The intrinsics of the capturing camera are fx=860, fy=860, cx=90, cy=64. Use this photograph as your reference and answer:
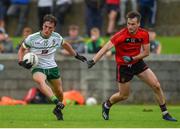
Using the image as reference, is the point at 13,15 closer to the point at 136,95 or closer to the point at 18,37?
the point at 18,37

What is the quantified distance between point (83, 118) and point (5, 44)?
8.25m

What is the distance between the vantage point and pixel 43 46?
17641 millimetres

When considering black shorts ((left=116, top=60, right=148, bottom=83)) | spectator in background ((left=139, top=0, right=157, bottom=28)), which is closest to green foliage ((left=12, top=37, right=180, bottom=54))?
spectator in background ((left=139, top=0, right=157, bottom=28))

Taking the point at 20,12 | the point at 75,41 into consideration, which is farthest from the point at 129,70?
the point at 20,12

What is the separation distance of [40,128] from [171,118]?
3288 mm

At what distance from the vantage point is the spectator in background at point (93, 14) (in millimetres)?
26594

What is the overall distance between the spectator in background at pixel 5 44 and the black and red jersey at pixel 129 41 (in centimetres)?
848

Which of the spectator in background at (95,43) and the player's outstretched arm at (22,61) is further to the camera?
the spectator in background at (95,43)

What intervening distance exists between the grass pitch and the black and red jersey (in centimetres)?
138

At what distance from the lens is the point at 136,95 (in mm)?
24641

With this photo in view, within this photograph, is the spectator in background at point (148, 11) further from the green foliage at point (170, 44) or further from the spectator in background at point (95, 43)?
the spectator in background at point (95, 43)

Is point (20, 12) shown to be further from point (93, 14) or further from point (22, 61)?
point (22, 61)

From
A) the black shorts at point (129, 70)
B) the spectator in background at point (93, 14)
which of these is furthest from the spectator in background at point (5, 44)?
the black shorts at point (129, 70)

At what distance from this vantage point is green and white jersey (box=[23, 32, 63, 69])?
17609 millimetres
